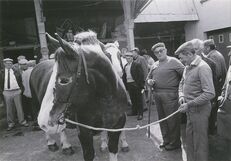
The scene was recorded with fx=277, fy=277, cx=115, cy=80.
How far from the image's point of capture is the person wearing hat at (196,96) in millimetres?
3473

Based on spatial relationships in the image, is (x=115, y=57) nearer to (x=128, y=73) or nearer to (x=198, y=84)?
(x=198, y=84)

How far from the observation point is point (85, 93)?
285 cm

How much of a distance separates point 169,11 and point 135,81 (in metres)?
9.54

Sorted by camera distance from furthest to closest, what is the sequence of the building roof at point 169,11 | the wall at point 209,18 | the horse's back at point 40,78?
the building roof at point 169,11
the wall at point 209,18
the horse's back at point 40,78

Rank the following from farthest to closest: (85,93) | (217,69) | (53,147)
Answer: (217,69), (53,147), (85,93)

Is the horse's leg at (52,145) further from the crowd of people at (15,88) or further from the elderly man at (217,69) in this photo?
the elderly man at (217,69)

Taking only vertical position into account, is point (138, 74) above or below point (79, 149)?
above

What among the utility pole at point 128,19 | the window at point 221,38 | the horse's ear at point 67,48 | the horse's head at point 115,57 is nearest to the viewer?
the horse's ear at point 67,48

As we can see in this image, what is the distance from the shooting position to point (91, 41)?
3.54 metres

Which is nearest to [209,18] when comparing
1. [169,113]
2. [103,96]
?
[169,113]

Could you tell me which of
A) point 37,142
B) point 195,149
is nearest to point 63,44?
point 195,149

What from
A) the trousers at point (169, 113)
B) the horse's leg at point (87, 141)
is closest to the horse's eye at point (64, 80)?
the horse's leg at point (87, 141)

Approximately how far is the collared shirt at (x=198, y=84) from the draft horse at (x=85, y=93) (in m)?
0.87

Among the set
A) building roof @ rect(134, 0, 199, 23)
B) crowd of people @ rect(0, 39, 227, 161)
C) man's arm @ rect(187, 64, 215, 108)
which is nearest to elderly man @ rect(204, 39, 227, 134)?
crowd of people @ rect(0, 39, 227, 161)
